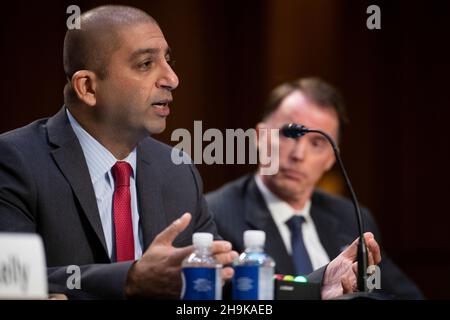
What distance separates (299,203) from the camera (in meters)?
3.42

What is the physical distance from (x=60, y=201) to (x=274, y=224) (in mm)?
1285

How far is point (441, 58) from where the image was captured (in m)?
4.43

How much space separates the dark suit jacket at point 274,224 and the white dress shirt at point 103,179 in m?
→ 0.89

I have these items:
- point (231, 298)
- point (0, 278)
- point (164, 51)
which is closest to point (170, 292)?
point (231, 298)

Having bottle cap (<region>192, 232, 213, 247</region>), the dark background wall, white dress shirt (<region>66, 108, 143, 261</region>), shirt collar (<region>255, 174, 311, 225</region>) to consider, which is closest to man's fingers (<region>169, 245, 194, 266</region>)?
bottle cap (<region>192, 232, 213, 247</region>)

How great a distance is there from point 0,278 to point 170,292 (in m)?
0.41

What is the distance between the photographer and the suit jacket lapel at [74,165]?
212 cm

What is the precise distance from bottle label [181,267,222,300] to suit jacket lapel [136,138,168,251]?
0.54 m

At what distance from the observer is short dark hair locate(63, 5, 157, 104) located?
7.20 ft

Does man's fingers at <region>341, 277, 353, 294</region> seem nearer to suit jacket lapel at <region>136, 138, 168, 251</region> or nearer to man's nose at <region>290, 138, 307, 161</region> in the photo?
suit jacket lapel at <region>136, 138, 168, 251</region>

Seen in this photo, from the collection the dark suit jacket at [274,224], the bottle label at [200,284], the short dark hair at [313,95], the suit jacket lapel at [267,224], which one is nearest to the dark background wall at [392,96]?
the short dark hair at [313,95]

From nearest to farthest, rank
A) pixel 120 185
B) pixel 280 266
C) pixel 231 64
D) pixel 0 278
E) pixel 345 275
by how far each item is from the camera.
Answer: pixel 0 278, pixel 345 275, pixel 120 185, pixel 280 266, pixel 231 64

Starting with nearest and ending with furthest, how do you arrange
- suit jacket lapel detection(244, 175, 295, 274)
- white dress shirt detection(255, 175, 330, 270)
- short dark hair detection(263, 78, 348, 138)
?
suit jacket lapel detection(244, 175, 295, 274) < white dress shirt detection(255, 175, 330, 270) < short dark hair detection(263, 78, 348, 138)

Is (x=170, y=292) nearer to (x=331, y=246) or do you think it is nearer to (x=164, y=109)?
(x=164, y=109)
